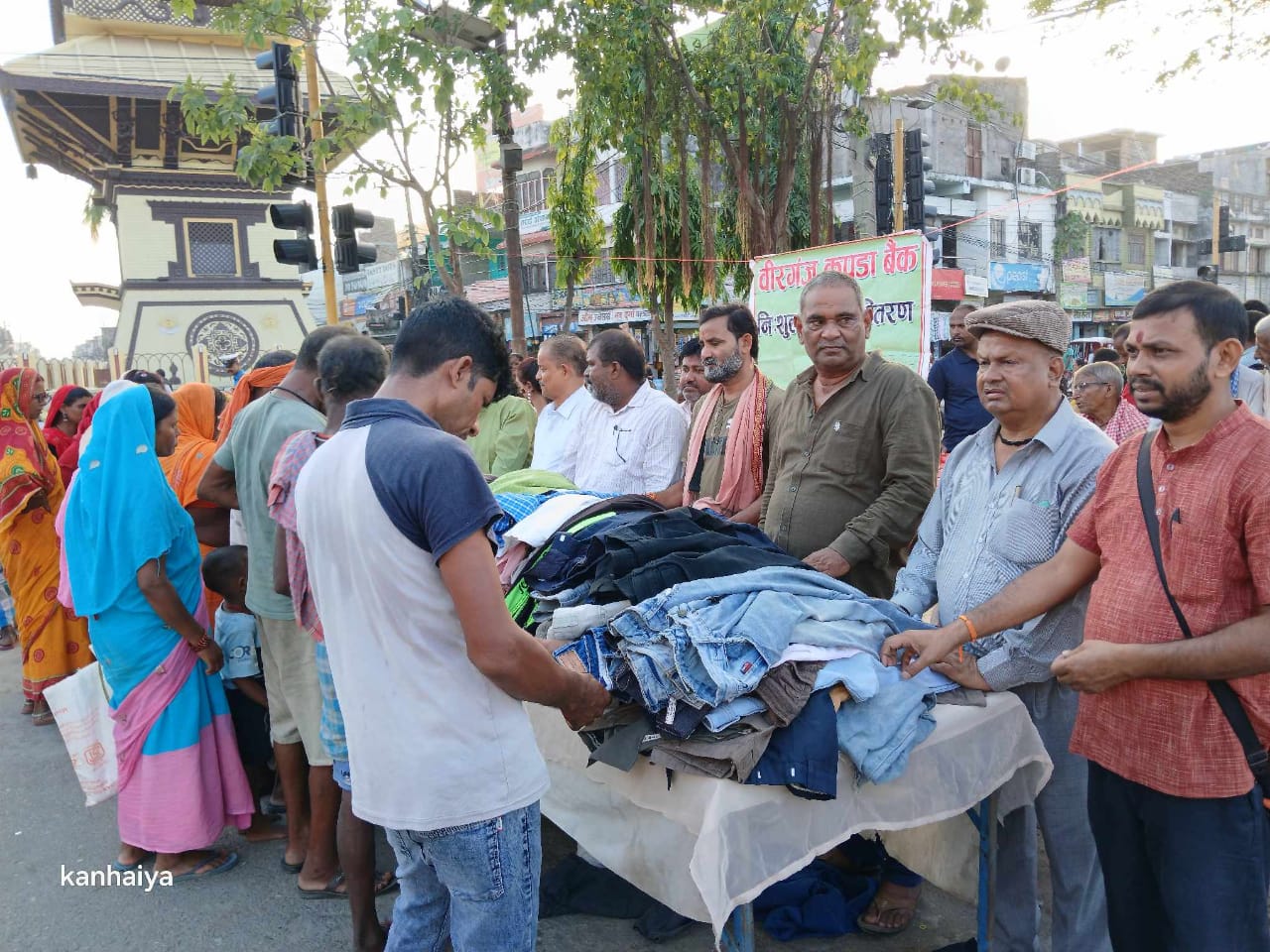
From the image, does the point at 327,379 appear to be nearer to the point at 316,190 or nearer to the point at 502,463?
the point at 502,463

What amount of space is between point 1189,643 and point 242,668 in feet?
11.6

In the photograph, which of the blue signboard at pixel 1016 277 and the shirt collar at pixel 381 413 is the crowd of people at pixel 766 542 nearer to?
the shirt collar at pixel 381 413

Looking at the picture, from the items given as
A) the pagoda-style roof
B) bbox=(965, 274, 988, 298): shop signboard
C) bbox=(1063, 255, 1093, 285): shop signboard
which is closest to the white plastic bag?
the pagoda-style roof

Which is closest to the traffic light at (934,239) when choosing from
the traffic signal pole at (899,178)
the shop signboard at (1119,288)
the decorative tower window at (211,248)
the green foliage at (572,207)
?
the traffic signal pole at (899,178)

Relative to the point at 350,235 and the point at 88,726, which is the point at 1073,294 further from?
the point at 88,726

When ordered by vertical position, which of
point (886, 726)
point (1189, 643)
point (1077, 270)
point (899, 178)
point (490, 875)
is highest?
point (1077, 270)

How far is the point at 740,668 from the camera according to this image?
2023 mm

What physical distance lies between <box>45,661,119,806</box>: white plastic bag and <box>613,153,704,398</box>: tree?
10295 mm

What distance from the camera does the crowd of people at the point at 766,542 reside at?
182 centimetres

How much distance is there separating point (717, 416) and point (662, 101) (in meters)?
8.20

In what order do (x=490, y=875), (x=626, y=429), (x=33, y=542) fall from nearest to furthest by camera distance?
(x=490, y=875), (x=626, y=429), (x=33, y=542)

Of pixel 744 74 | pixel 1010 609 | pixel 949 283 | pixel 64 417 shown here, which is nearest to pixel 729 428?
pixel 1010 609

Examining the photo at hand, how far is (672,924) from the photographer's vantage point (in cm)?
307

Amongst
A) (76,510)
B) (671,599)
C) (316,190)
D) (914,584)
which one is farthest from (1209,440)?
(316,190)
